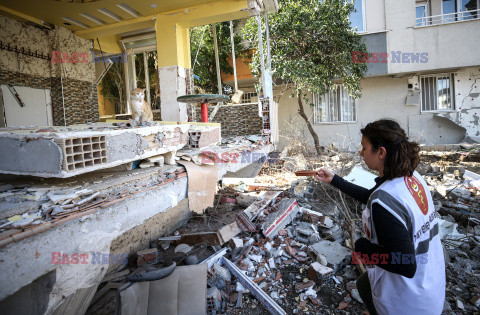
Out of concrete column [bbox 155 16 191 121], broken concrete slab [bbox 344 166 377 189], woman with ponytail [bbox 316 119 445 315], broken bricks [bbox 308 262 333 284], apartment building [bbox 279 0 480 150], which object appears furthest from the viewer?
apartment building [bbox 279 0 480 150]

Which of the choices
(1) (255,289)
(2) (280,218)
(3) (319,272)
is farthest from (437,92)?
(1) (255,289)

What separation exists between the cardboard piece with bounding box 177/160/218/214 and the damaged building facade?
17 millimetres

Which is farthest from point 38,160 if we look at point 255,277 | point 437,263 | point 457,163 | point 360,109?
point 360,109

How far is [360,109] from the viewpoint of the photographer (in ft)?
41.4

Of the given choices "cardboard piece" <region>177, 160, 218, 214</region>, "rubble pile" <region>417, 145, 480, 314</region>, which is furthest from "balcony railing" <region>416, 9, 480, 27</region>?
"cardboard piece" <region>177, 160, 218, 214</region>

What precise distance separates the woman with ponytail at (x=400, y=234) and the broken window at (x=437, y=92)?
41.5ft

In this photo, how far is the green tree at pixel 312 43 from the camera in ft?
29.2

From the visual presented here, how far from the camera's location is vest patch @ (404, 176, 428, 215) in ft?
5.51

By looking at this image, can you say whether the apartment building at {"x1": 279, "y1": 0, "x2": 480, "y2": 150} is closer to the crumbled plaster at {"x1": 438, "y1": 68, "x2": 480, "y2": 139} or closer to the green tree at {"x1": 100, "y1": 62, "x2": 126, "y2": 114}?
the crumbled plaster at {"x1": 438, "y1": 68, "x2": 480, "y2": 139}

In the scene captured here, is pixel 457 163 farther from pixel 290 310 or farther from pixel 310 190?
pixel 290 310

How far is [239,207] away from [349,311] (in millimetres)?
2920

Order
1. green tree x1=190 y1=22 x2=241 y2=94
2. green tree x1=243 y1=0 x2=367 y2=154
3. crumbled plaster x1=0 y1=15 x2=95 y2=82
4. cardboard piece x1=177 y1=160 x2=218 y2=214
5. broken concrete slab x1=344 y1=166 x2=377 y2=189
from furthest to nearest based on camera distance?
green tree x1=190 y1=22 x2=241 y2=94
green tree x1=243 y1=0 x2=367 y2=154
crumbled plaster x1=0 y1=15 x2=95 y2=82
broken concrete slab x1=344 y1=166 x2=377 y2=189
cardboard piece x1=177 y1=160 x2=218 y2=214

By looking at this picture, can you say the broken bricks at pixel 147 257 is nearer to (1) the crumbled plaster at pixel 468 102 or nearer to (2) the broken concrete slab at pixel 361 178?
(2) the broken concrete slab at pixel 361 178

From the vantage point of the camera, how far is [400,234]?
5.06 ft
